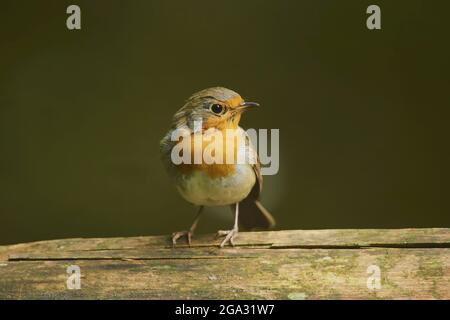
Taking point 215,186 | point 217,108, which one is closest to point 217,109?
point 217,108

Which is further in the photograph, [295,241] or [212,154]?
[212,154]

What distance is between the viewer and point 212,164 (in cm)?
313

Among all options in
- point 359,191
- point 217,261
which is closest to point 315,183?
point 359,191

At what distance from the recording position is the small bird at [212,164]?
3.16 m

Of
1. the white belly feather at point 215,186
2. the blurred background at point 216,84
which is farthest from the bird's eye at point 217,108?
the blurred background at point 216,84

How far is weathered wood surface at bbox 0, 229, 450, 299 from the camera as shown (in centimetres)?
271

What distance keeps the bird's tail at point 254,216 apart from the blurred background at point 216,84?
0.65 meters

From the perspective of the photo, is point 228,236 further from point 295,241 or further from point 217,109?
point 217,109

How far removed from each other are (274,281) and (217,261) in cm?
30

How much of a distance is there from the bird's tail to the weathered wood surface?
2.37ft

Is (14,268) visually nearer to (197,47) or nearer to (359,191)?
(197,47)

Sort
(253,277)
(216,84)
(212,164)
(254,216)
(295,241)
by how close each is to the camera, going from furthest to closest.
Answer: (216,84), (254,216), (212,164), (295,241), (253,277)

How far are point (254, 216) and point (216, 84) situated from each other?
4.00 feet

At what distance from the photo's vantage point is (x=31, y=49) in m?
4.48
